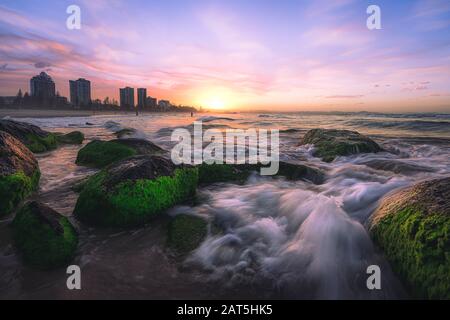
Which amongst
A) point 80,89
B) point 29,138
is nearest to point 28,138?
point 29,138

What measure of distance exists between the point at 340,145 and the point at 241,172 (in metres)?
4.65

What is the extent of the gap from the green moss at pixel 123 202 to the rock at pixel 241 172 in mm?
1678

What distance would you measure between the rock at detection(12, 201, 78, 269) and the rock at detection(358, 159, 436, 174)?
7.04 metres

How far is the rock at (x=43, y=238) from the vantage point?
285 cm

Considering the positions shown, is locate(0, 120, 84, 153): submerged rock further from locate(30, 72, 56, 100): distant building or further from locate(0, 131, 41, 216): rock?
locate(30, 72, 56, 100): distant building

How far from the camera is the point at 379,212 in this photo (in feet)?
11.9

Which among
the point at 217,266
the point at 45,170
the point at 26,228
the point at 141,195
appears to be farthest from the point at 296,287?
the point at 45,170

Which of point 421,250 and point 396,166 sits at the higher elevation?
point 396,166

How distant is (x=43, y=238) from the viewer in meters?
2.89

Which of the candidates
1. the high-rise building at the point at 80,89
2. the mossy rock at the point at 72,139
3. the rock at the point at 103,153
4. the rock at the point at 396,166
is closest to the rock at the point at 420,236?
the rock at the point at 396,166

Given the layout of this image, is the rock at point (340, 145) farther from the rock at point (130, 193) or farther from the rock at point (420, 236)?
the rock at point (130, 193)

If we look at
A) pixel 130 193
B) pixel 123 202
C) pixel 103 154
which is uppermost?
pixel 103 154

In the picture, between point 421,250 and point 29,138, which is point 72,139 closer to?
point 29,138

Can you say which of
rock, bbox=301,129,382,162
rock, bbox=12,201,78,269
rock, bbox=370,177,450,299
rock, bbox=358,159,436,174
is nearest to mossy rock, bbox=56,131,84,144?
rock, bbox=301,129,382,162
